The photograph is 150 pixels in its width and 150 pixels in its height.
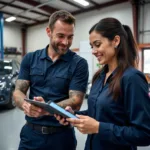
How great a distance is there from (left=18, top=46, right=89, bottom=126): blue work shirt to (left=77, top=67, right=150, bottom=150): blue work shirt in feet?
1.47

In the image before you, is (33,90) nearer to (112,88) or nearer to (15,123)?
(112,88)

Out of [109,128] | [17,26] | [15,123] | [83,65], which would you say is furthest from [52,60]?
[17,26]

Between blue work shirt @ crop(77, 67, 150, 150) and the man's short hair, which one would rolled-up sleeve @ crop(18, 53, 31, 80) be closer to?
the man's short hair

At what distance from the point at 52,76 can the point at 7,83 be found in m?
4.16

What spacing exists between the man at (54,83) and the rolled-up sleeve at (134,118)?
1.75 ft

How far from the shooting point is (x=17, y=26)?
42.1 feet

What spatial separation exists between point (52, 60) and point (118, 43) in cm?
65

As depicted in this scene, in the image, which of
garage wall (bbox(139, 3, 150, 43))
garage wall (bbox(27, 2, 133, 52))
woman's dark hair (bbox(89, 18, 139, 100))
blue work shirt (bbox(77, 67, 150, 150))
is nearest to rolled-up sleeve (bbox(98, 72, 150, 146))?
blue work shirt (bbox(77, 67, 150, 150))

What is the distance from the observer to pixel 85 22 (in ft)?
32.3

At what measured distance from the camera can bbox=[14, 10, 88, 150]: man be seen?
157 cm

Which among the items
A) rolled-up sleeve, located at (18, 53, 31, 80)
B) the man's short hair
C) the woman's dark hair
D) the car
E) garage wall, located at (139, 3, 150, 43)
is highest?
garage wall, located at (139, 3, 150, 43)

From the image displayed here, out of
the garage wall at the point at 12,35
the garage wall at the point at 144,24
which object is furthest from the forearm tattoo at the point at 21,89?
the garage wall at the point at 12,35

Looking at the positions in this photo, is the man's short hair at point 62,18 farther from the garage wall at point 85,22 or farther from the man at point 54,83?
the garage wall at point 85,22

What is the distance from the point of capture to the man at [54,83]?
1.57 m
